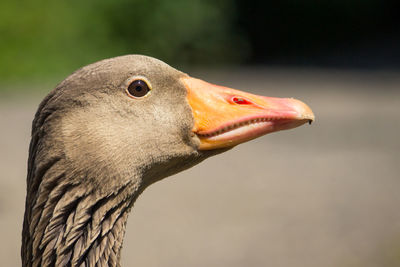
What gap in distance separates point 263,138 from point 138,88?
7.99m

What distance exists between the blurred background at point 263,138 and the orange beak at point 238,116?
3.92 metres

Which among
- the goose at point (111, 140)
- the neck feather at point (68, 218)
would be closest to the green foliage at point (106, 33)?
the goose at point (111, 140)

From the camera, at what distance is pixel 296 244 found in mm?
6902

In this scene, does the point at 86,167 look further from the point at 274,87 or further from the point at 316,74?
the point at 316,74

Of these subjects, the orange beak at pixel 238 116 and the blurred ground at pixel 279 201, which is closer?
the orange beak at pixel 238 116

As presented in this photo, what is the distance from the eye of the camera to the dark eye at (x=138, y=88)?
292 cm

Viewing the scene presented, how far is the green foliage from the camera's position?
44.9ft

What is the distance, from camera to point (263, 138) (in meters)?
10.8

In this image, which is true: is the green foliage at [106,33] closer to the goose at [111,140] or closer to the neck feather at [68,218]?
the goose at [111,140]

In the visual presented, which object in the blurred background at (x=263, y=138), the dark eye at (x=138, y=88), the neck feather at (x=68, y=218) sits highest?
the blurred background at (x=263, y=138)

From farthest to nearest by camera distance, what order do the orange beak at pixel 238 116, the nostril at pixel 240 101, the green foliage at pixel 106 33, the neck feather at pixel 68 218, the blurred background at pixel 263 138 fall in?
the green foliage at pixel 106 33
the blurred background at pixel 263 138
the nostril at pixel 240 101
the orange beak at pixel 238 116
the neck feather at pixel 68 218

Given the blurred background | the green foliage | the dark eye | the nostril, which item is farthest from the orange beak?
the green foliage

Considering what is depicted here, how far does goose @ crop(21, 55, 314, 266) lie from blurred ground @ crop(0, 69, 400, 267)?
153 inches

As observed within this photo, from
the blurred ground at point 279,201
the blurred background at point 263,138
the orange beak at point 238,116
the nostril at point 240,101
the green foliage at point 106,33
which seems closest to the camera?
the orange beak at point 238,116
